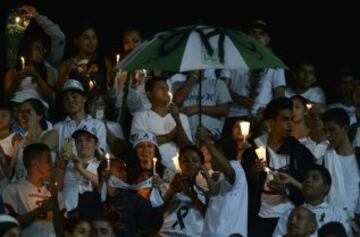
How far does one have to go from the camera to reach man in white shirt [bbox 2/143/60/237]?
1358 cm

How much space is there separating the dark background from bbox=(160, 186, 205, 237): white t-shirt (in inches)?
168

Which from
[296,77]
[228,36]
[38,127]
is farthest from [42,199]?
[296,77]

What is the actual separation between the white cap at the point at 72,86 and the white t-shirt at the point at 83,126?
1.04ft

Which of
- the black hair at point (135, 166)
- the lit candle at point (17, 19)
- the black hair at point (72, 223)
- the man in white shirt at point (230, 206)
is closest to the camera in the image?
the black hair at point (72, 223)

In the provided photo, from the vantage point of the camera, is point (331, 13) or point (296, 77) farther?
point (331, 13)

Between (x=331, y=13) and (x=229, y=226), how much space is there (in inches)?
222

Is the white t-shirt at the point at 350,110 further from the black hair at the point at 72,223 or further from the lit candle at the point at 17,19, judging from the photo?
the black hair at the point at 72,223

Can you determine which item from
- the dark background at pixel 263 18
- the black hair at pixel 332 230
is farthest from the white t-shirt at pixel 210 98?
the black hair at pixel 332 230

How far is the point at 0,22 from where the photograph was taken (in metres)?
17.9

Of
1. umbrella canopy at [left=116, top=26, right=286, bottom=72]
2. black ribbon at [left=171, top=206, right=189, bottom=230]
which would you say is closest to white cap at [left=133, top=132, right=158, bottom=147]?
black ribbon at [left=171, top=206, right=189, bottom=230]

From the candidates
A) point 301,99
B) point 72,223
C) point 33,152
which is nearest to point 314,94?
point 301,99

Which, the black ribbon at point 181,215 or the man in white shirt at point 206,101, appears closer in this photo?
the black ribbon at point 181,215

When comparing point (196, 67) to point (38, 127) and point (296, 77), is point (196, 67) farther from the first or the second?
point (296, 77)

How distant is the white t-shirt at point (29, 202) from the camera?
1372 cm
